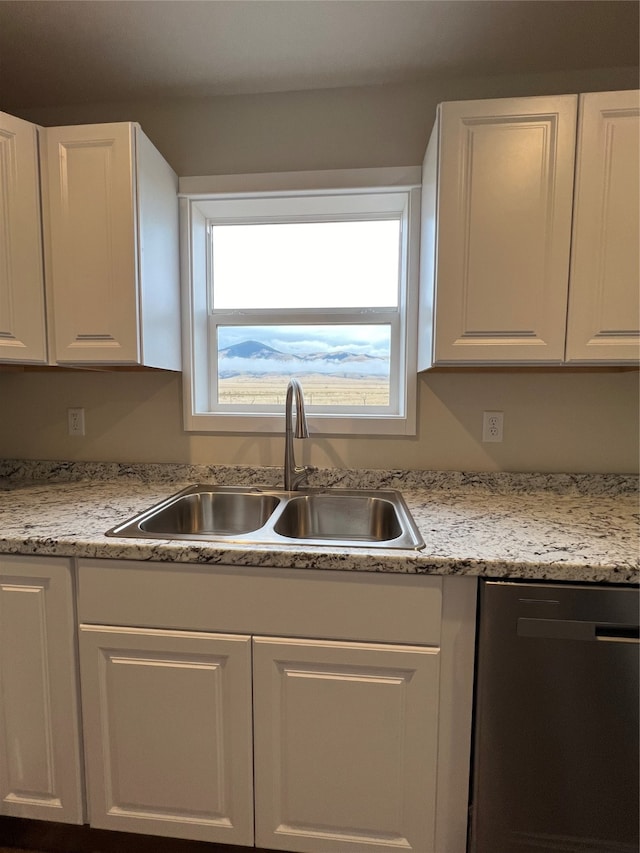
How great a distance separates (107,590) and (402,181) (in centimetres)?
164

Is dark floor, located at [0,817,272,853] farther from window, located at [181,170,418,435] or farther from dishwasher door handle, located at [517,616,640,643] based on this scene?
window, located at [181,170,418,435]

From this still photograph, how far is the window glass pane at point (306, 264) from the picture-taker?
5.68 feet

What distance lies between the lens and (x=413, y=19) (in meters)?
1.27

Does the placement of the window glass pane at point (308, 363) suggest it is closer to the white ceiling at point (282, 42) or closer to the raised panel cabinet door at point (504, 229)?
the raised panel cabinet door at point (504, 229)

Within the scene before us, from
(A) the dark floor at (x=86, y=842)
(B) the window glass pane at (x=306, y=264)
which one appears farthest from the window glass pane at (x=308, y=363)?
(A) the dark floor at (x=86, y=842)

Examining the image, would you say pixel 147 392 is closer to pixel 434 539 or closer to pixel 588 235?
pixel 434 539

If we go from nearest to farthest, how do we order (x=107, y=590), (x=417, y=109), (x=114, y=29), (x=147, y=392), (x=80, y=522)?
(x=107, y=590), (x=80, y=522), (x=114, y=29), (x=417, y=109), (x=147, y=392)

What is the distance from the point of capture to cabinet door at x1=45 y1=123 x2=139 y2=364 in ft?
4.37

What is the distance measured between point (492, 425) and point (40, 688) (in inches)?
64.9

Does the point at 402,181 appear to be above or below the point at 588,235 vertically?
above

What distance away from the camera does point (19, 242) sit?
1.36 meters

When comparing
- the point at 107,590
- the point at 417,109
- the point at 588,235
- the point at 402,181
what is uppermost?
the point at 417,109

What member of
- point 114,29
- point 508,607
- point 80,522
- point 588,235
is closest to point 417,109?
point 588,235

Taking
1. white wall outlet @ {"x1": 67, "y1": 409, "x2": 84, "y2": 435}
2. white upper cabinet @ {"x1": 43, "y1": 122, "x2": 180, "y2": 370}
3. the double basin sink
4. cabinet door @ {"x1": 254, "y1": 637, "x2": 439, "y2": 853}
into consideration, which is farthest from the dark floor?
white upper cabinet @ {"x1": 43, "y1": 122, "x2": 180, "y2": 370}
